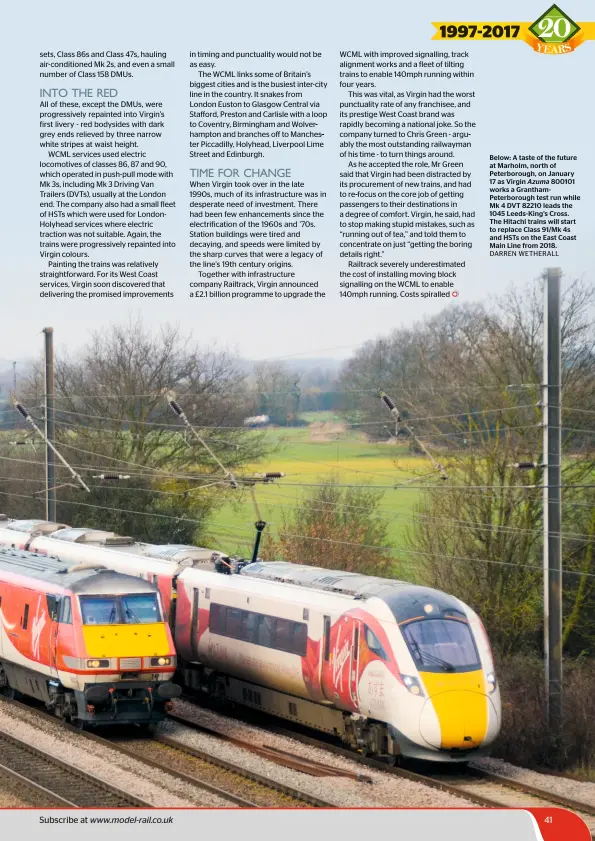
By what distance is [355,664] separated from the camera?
20.8 metres

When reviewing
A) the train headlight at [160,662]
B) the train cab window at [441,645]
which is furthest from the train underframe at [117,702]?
the train cab window at [441,645]

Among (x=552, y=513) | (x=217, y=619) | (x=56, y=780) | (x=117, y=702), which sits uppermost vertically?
(x=552, y=513)

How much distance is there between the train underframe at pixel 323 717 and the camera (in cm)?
1969

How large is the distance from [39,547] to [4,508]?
Result: 2008 cm

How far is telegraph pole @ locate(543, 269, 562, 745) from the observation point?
79.0ft

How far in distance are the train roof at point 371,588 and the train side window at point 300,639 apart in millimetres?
824

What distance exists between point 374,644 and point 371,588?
1.46 metres

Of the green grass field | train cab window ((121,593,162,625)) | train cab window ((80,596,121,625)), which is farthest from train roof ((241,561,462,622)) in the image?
the green grass field

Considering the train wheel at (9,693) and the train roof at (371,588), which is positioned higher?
the train roof at (371,588)

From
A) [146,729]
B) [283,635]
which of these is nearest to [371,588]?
[283,635]

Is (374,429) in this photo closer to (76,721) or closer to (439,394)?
(439,394)

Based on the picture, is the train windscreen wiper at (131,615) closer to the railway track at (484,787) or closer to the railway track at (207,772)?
the railway track at (207,772)

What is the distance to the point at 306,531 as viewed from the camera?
133ft

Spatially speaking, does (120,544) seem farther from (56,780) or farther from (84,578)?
(56,780)
